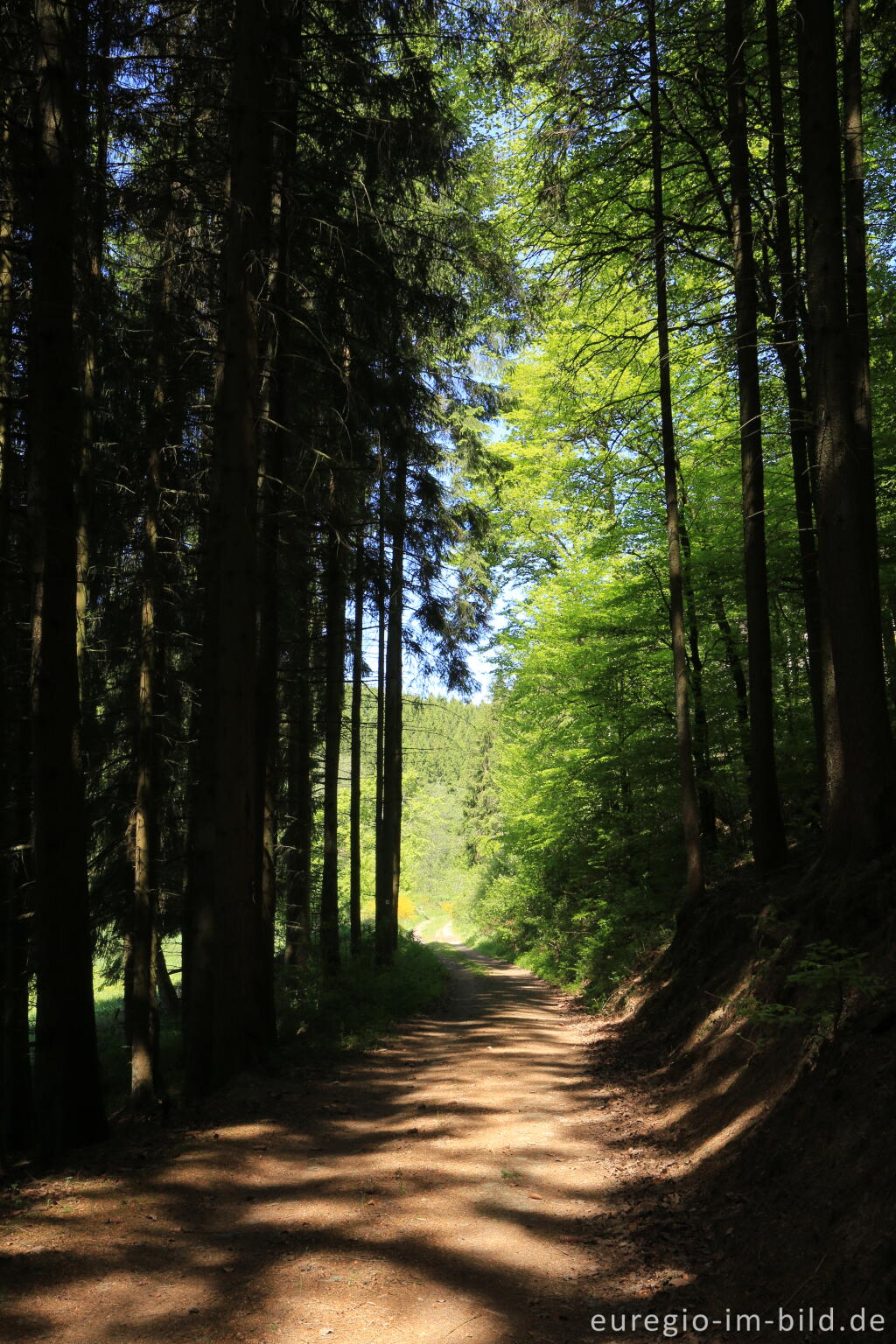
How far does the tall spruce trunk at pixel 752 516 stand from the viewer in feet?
31.6

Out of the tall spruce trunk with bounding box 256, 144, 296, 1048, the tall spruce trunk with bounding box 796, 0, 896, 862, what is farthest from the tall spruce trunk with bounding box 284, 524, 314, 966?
the tall spruce trunk with bounding box 796, 0, 896, 862

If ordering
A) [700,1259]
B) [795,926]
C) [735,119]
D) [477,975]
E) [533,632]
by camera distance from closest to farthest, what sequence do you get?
[700,1259], [795,926], [735,119], [533,632], [477,975]

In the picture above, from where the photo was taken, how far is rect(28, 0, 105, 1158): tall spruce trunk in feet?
22.1

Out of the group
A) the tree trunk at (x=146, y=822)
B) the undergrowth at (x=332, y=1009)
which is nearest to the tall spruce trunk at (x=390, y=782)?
the undergrowth at (x=332, y=1009)

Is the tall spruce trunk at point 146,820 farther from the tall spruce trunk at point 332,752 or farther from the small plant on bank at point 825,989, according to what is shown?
the small plant on bank at point 825,989

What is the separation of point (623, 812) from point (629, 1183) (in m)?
10.4

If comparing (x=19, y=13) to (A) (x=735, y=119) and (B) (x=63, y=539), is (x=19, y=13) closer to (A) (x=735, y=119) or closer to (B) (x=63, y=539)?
(B) (x=63, y=539)

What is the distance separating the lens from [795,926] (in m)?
6.94

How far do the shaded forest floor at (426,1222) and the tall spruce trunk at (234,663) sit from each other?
680 mm

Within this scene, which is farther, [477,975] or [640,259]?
[477,975]

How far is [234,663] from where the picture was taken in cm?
806

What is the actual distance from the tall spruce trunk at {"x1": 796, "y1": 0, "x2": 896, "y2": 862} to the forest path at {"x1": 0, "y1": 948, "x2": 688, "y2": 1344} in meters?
3.17

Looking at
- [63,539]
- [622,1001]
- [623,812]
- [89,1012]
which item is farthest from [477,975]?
[63,539]

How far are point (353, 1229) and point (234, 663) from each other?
4.91 metres
